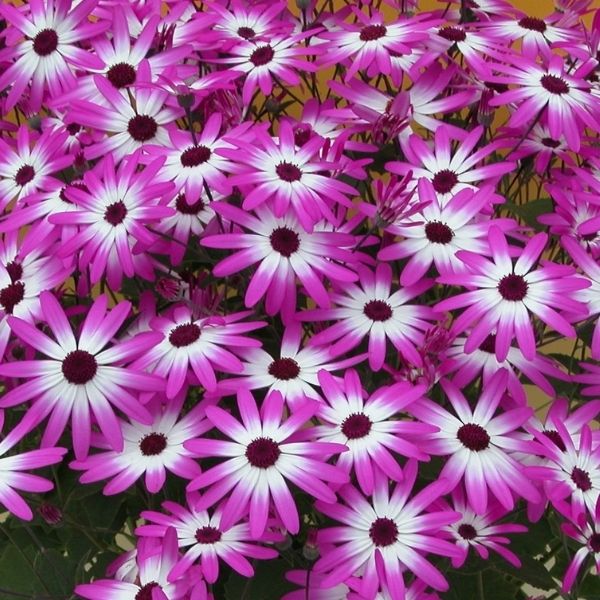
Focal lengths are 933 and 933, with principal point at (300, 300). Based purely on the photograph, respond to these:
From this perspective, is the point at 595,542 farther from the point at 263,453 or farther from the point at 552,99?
the point at 552,99

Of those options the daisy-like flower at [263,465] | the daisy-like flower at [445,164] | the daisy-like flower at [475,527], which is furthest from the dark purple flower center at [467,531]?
the daisy-like flower at [445,164]

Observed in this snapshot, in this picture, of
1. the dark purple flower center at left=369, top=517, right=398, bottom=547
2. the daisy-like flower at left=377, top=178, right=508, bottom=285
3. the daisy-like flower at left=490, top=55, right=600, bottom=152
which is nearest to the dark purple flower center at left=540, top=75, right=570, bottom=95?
the daisy-like flower at left=490, top=55, right=600, bottom=152

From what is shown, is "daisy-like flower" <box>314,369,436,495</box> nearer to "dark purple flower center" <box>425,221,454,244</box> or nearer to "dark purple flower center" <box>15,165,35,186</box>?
"dark purple flower center" <box>425,221,454,244</box>

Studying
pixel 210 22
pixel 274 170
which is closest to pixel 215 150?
pixel 274 170

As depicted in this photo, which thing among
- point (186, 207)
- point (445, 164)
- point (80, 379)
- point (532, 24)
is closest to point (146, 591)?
point (80, 379)

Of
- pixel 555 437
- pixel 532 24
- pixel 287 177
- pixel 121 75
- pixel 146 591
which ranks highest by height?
pixel 532 24
